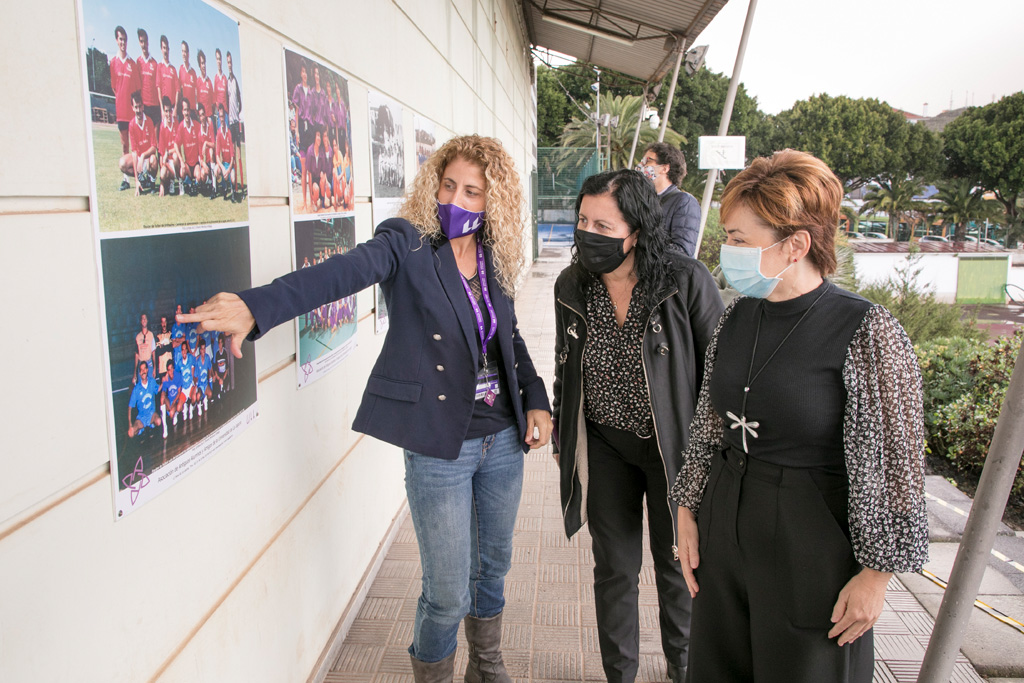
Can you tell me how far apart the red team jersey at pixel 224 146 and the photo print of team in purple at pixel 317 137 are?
49cm

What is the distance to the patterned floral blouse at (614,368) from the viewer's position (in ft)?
7.78

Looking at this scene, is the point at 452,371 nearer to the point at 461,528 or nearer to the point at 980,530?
the point at 461,528

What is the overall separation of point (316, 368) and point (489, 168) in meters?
1.02

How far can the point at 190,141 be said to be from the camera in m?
1.65

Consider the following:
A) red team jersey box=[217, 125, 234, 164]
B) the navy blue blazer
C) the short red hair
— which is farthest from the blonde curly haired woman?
the short red hair

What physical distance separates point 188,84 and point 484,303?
1.03 meters

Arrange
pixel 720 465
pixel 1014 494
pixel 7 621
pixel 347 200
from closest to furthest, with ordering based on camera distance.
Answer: pixel 7 621 < pixel 720 465 < pixel 347 200 < pixel 1014 494

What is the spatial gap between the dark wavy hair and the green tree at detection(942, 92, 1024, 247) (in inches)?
2266

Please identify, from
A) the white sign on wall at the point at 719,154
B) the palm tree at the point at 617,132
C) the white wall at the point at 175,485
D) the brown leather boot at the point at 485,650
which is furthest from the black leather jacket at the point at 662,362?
the palm tree at the point at 617,132

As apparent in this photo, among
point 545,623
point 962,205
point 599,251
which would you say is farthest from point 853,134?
point 599,251

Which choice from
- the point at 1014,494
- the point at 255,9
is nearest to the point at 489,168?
the point at 255,9

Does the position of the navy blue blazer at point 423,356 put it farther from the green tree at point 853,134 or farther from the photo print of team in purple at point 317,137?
the green tree at point 853,134

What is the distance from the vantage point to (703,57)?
41.1 ft

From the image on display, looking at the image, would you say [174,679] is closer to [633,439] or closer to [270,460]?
[270,460]
